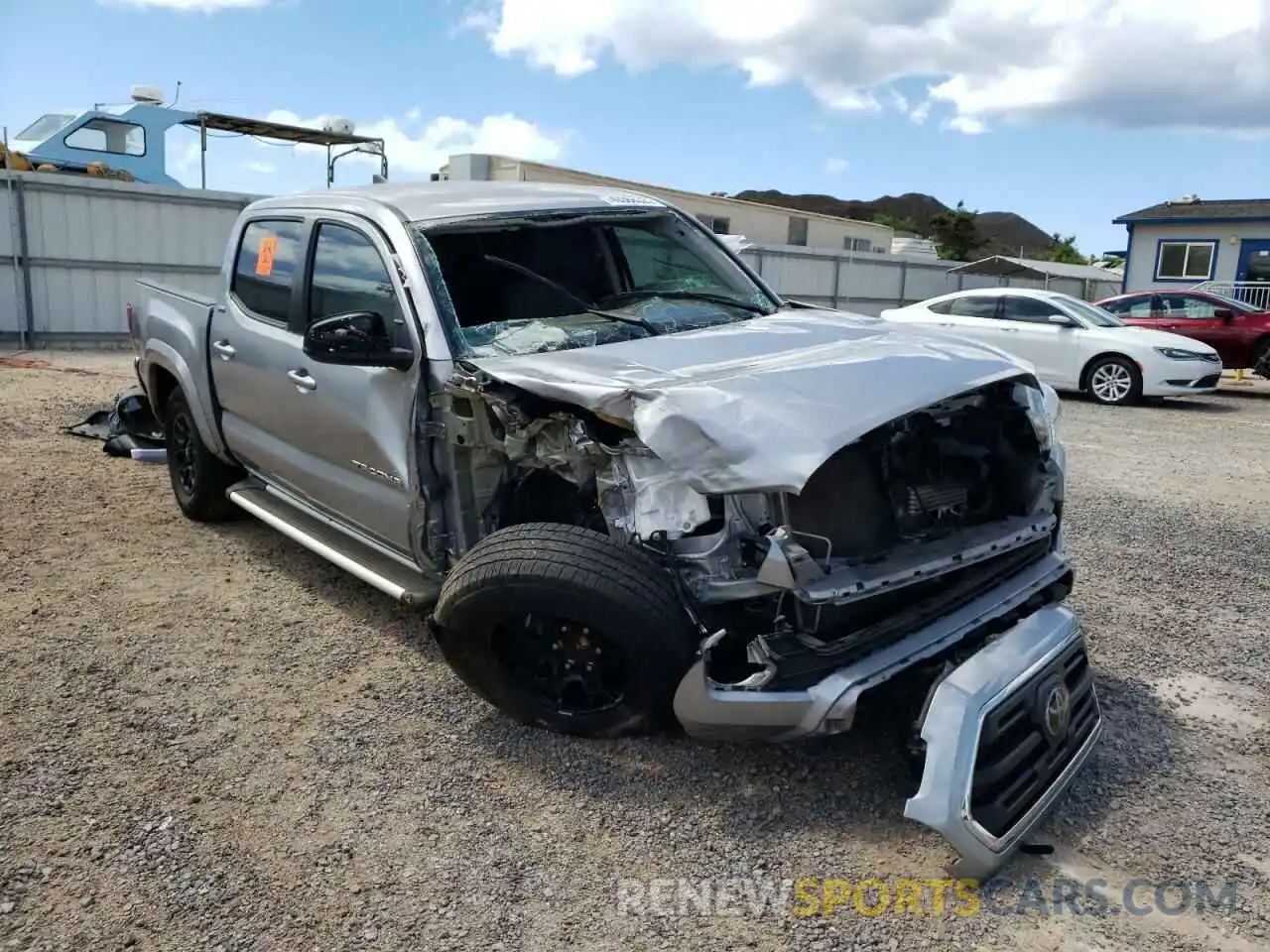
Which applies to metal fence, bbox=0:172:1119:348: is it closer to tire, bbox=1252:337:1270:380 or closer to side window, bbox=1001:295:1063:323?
side window, bbox=1001:295:1063:323

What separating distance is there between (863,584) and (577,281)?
6.94 ft

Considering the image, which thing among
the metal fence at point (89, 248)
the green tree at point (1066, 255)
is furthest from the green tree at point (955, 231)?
the metal fence at point (89, 248)

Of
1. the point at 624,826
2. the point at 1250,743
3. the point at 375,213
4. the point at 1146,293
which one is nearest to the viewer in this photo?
the point at 624,826

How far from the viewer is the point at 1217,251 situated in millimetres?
28719

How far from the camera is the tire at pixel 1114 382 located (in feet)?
41.5

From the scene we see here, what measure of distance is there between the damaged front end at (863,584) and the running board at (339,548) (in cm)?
35

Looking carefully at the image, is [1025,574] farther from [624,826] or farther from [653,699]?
[624,826]

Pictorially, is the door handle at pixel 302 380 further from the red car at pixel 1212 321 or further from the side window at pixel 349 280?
the red car at pixel 1212 321

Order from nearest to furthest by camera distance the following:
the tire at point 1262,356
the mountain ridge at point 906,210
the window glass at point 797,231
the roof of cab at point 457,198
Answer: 1. the roof of cab at point 457,198
2. the tire at point 1262,356
3. the window glass at point 797,231
4. the mountain ridge at point 906,210

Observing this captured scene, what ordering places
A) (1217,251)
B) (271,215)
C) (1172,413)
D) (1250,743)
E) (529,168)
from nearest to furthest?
(1250,743) → (271,215) → (1172,413) → (529,168) → (1217,251)

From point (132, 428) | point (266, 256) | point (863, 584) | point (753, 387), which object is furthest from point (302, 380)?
point (132, 428)

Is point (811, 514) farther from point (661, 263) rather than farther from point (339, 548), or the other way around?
point (339, 548)

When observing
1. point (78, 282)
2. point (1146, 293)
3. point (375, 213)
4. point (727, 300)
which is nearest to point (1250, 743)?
point (727, 300)

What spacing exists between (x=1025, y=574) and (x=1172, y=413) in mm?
9964
